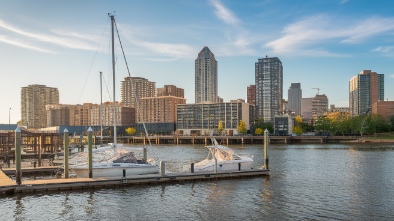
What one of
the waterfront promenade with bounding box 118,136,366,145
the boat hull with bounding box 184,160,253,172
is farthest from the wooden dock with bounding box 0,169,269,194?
the waterfront promenade with bounding box 118,136,366,145

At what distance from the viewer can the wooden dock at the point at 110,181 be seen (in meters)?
36.2

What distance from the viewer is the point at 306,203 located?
3466 centimetres

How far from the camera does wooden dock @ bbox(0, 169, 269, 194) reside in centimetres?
3619

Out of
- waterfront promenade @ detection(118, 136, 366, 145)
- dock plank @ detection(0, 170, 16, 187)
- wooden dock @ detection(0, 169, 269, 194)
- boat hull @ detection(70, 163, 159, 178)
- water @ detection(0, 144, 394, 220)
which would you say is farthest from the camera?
waterfront promenade @ detection(118, 136, 366, 145)

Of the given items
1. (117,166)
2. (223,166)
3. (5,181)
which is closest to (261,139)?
(223,166)

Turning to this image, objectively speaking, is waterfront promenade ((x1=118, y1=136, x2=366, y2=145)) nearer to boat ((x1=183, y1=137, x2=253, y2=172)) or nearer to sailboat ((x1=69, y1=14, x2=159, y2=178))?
boat ((x1=183, y1=137, x2=253, y2=172))

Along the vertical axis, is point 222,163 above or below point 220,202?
above

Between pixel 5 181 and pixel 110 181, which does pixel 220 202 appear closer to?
pixel 110 181

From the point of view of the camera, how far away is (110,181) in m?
Result: 40.0

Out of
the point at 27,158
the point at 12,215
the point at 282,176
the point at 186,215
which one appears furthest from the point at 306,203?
the point at 27,158

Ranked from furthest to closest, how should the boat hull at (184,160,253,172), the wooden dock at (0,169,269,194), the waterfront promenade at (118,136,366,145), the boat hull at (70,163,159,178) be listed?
the waterfront promenade at (118,136,366,145) → the boat hull at (184,160,253,172) → the boat hull at (70,163,159,178) → the wooden dock at (0,169,269,194)

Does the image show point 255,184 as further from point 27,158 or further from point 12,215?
point 27,158

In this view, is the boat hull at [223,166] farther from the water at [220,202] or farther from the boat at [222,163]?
the water at [220,202]

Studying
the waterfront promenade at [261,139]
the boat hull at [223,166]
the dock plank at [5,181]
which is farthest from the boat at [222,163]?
the waterfront promenade at [261,139]
